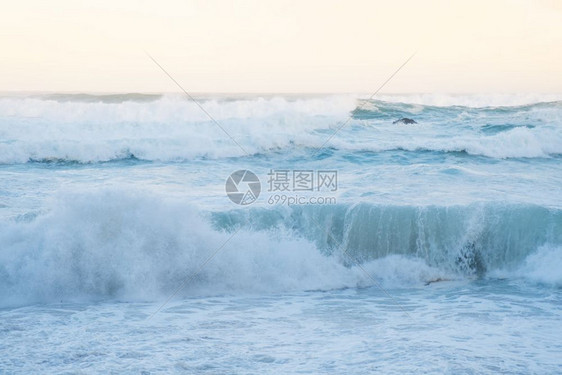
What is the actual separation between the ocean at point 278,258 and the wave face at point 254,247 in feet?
0.08

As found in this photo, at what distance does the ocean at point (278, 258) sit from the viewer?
209 inches

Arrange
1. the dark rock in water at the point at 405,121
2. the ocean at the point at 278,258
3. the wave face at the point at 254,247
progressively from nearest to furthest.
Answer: the ocean at the point at 278,258, the wave face at the point at 254,247, the dark rock in water at the point at 405,121

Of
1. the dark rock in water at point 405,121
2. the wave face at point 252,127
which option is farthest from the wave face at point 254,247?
the dark rock in water at point 405,121

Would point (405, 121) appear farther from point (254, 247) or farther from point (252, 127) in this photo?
point (254, 247)

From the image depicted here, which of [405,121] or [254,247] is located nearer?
[254,247]

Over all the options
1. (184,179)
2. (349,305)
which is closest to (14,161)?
(184,179)

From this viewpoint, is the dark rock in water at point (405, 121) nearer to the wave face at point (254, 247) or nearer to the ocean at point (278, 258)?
the ocean at point (278, 258)

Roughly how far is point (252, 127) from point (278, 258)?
987 cm

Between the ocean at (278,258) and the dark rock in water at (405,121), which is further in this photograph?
the dark rock in water at (405,121)

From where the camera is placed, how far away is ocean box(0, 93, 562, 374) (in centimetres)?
530

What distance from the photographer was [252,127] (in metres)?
17.7

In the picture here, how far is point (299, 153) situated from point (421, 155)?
3064 millimetres

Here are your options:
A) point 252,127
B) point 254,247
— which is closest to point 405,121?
point 252,127

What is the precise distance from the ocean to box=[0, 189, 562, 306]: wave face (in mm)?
25
